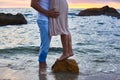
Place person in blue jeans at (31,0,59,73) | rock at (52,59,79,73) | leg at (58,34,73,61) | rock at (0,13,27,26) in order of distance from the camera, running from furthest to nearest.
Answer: rock at (0,13,27,26) < rock at (52,59,79,73) < leg at (58,34,73,61) < person in blue jeans at (31,0,59,73)

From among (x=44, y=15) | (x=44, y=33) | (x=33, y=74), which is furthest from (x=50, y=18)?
(x=33, y=74)

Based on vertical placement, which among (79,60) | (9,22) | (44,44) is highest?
(44,44)

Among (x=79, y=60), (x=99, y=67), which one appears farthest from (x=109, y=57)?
(x=99, y=67)

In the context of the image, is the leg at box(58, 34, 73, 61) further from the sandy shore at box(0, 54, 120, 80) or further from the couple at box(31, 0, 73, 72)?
the sandy shore at box(0, 54, 120, 80)

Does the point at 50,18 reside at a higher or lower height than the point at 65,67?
higher

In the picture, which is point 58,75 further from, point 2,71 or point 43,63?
point 2,71

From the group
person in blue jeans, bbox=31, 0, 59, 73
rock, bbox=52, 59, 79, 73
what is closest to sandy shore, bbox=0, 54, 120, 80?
rock, bbox=52, 59, 79, 73

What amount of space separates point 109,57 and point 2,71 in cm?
361

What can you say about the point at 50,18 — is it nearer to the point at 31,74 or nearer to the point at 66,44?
the point at 66,44

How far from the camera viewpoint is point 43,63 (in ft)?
21.6

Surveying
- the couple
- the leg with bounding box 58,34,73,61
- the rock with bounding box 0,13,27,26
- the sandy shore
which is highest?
the couple

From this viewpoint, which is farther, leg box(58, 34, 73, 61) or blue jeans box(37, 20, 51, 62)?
leg box(58, 34, 73, 61)

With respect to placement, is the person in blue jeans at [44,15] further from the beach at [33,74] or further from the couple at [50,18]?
the beach at [33,74]

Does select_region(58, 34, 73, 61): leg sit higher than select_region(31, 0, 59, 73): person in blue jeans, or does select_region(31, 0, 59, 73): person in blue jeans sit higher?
select_region(31, 0, 59, 73): person in blue jeans
